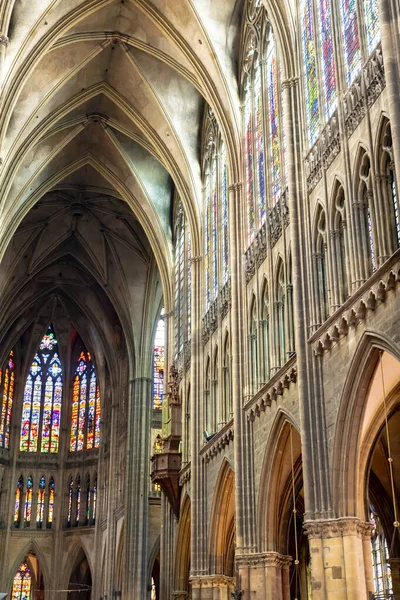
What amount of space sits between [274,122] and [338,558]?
498 inches

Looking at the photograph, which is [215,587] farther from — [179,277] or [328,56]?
[328,56]

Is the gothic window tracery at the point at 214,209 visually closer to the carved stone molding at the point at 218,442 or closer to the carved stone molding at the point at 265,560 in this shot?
the carved stone molding at the point at 218,442

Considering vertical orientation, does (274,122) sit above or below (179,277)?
below

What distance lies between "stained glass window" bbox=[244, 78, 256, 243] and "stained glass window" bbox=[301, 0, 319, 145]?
4.76m

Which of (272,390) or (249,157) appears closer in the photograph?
(272,390)

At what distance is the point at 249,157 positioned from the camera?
1062 inches

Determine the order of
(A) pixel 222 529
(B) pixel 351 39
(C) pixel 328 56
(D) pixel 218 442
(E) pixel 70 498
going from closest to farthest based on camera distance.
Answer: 1. (B) pixel 351 39
2. (C) pixel 328 56
3. (D) pixel 218 442
4. (A) pixel 222 529
5. (E) pixel 70 498

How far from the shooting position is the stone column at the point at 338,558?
1669 cm

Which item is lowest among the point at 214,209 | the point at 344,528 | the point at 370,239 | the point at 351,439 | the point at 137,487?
the point at 344,528

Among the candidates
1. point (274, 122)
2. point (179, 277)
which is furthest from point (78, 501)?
point (274, 122)

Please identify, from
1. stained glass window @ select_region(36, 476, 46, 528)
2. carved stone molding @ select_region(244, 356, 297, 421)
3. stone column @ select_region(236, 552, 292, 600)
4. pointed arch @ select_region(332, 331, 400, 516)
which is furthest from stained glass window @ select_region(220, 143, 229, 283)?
stained glass window @ select_region(36, 476, 46, 528)

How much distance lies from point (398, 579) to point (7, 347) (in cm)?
3002

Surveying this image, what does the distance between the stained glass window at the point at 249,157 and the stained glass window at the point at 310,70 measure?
476 centimetres

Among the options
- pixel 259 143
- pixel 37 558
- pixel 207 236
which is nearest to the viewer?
pixel 259 143
